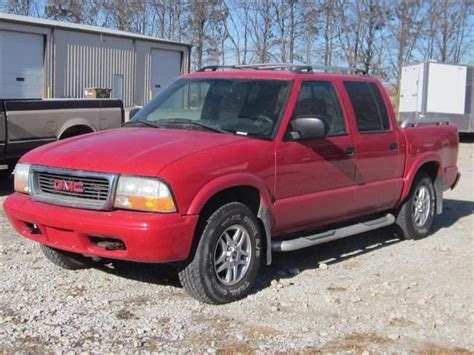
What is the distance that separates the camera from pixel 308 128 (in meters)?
5.62

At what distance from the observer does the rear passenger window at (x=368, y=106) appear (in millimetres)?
6711

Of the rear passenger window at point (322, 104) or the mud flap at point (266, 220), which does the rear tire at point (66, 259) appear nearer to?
the mud flap at point (266, 220)

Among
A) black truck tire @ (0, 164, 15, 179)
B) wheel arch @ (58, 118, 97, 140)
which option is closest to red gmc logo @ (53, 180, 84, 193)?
black truck tire @ (0, 164, 15, 179)

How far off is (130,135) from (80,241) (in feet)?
3.50

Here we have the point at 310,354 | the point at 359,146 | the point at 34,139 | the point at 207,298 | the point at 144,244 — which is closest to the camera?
the point at 310,354

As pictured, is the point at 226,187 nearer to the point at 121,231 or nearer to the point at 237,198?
the point at 237,198

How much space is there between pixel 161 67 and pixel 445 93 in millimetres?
17193

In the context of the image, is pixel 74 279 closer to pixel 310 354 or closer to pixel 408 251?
pixel 310 354

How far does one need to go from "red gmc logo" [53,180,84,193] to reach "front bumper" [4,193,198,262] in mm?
145

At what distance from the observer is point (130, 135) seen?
554 centimetres

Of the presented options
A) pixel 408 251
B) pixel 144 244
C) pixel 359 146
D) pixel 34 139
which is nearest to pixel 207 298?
pixel 144 244

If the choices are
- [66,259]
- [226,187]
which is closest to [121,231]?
[226,187]

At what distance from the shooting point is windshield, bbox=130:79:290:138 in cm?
570

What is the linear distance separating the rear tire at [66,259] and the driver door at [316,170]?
5.67ft
